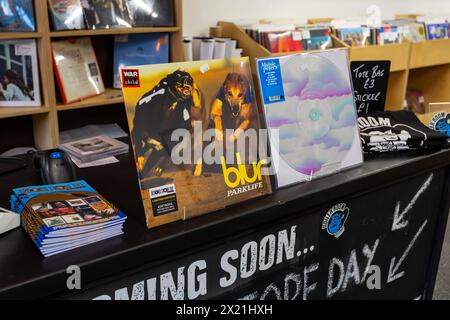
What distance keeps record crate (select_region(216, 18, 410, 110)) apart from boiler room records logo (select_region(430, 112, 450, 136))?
4.05 ft

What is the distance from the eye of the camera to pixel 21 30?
7.66ft

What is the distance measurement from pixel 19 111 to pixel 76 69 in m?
0.43

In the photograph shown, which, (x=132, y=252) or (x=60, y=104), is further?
(x=60, y=104)

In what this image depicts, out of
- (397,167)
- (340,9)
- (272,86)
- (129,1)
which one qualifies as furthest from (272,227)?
(340,9)

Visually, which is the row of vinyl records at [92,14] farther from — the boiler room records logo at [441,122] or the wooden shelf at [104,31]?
the boiler room records logo at [441,122]

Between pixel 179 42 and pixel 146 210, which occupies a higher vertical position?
pixel 179 42

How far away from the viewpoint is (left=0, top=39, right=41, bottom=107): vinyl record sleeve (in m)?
2.39

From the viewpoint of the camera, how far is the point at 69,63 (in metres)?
2.63

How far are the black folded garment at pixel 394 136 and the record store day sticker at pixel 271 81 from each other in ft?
1.33

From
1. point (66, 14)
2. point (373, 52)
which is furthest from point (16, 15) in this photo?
point (373, 52)

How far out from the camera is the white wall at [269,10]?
3.21 meters
